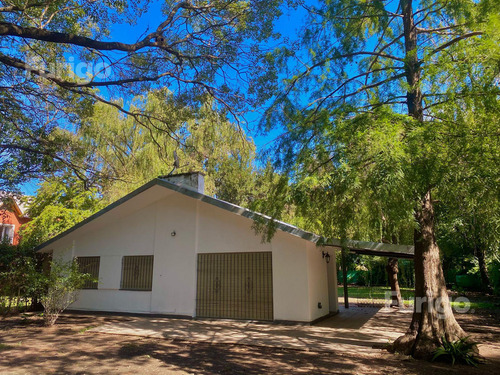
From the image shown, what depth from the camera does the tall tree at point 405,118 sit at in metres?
5.03

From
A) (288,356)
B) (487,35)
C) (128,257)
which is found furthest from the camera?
(128,257)

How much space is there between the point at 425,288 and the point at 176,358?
501 cm

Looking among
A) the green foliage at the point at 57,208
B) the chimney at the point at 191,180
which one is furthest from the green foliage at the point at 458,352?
the green foliage at the point at 57,208

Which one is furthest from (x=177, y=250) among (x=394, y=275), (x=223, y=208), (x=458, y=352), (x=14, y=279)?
(x=394, y=275)

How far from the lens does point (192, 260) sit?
11.8m

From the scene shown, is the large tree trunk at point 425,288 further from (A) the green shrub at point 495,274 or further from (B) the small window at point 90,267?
(A) the green shrub at point 495,274

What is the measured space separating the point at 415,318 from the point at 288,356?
2691 mm

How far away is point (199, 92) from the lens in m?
8.78

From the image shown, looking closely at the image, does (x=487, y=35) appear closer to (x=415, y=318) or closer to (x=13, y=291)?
(x=415, y=318)

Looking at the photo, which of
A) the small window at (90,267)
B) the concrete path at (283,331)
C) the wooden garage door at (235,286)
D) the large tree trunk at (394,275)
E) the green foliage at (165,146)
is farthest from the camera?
the large tree trunk at (394,275)

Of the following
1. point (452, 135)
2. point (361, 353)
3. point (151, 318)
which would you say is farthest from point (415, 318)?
point (151, 318)

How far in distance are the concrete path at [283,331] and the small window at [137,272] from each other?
4.29ft

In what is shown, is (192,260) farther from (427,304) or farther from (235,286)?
(427,304)

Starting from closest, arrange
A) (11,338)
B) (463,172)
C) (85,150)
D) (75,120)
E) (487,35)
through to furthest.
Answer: (487,35) < (463,172) < (11,338) < (75,120) < (85,150)
